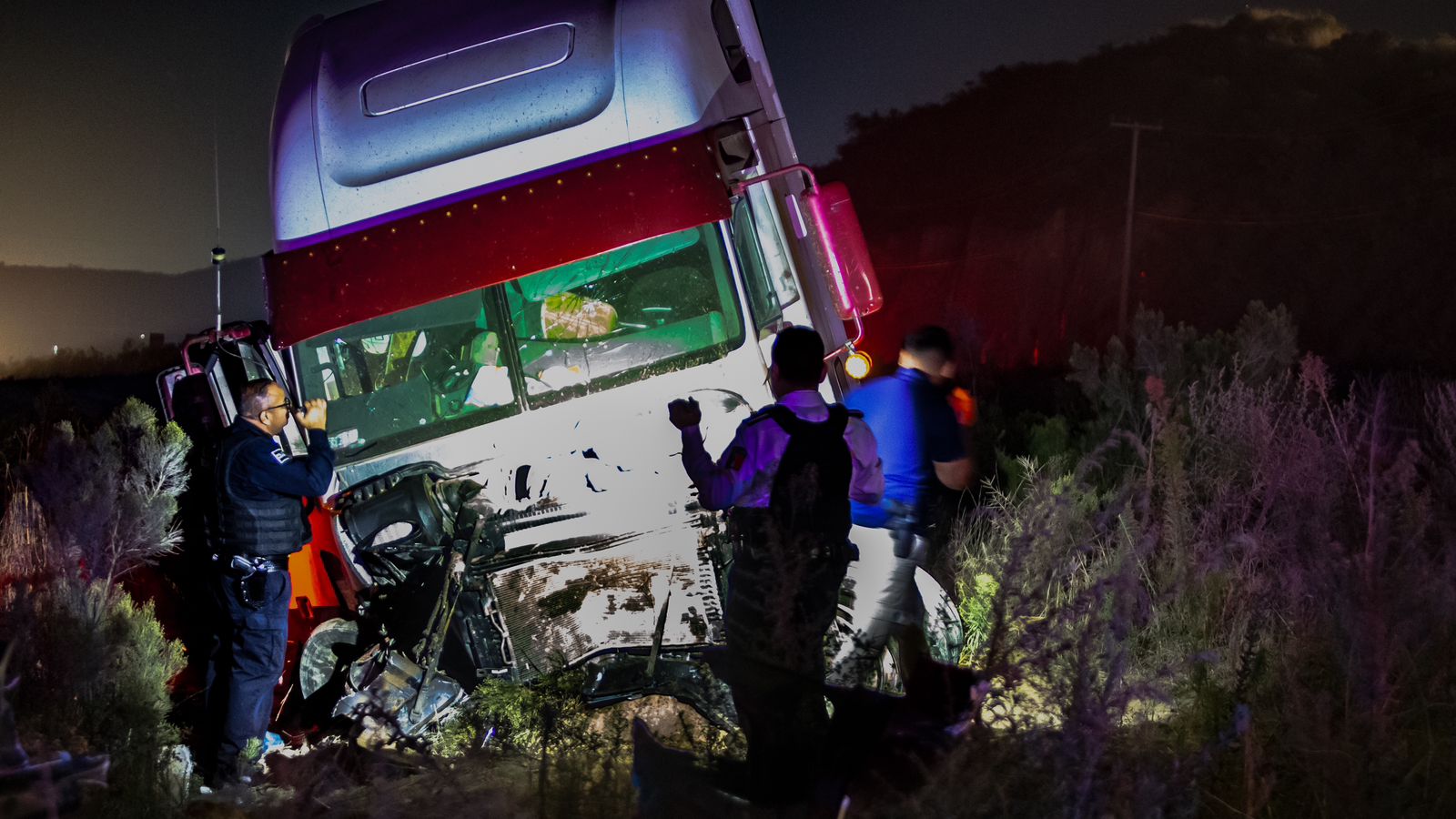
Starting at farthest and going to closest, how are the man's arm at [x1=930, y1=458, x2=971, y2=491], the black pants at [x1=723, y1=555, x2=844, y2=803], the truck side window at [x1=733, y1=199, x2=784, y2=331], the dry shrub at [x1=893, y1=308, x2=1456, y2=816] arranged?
the man's arm at [x1=930, y1=458, x2=971, y2=491] → the truck side window at [x1=733, y1=199, x2=784, y2=331] → the black pants at [x1=723, y1=555, x2=844, y2=803] → the dry shrub at [x1=893, y1=308, x2=1456, y2=816]

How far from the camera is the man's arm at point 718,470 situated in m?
4.03

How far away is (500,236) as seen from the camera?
17.1 feet

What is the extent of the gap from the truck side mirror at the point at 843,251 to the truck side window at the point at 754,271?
0.36 metres

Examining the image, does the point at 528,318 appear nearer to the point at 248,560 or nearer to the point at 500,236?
the point at 500,236

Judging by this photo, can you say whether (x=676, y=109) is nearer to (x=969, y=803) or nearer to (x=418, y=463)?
(x=418, y=463)

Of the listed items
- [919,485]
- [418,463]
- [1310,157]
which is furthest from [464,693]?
[1310,157]

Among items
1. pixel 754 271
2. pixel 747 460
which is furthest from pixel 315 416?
pixel 747 460

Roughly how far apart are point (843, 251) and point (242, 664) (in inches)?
140

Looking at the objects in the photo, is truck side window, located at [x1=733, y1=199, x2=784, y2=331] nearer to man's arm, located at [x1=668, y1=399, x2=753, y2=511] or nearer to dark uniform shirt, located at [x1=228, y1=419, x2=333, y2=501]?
man's arm, located at [x1=668, y1=399, x2=753, y2=511]

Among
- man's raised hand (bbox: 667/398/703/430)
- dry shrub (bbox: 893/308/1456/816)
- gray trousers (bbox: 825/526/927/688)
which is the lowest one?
dry shrub (bbox: 893/308/1456/816)

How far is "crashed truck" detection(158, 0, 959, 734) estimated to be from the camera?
504cm

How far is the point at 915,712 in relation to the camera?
4066 millimetres

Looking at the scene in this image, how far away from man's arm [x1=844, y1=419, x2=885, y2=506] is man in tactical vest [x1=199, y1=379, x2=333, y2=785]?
8.42 feet

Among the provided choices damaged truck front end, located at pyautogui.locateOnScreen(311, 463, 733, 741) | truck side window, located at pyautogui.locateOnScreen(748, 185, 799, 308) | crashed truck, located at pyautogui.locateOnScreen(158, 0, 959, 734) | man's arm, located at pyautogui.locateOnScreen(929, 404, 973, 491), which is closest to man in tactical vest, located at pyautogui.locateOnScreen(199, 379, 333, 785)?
crashed truck, located at pyautogui.locateOnScreen(158, 0, 959, 734)
